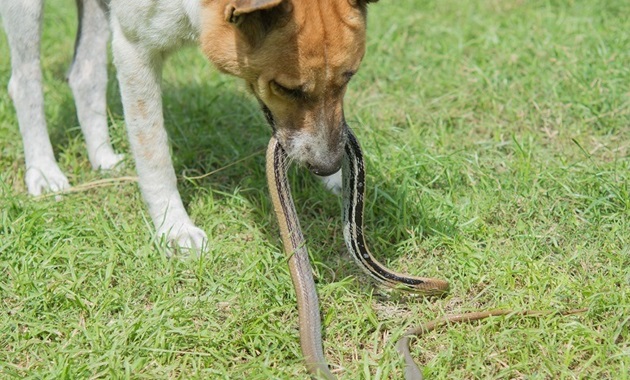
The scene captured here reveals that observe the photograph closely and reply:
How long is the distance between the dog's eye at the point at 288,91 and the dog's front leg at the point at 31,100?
1788mm

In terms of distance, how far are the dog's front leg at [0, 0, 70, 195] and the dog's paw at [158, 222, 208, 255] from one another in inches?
38.0

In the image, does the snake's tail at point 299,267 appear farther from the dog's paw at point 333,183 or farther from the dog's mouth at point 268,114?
the dog's paw at point 333,183

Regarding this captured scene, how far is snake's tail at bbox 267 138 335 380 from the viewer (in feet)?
11.3

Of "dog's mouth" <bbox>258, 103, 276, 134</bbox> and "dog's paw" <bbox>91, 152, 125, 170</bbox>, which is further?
"dog's paw" <bbox>91, 152, 125, 170</bbox>

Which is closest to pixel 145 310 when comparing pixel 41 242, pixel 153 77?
pixel 41 242

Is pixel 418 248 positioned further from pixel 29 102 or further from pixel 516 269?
pixel 29 102

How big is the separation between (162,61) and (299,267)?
1415 mm

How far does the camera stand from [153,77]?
438cm

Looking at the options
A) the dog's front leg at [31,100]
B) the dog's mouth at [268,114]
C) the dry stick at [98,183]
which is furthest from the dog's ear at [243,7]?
the dog's front leg at [31,100]

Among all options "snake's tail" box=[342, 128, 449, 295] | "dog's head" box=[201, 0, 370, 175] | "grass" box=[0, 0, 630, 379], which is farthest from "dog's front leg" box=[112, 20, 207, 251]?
"snake's tail" box=[342, 128, 449, 295]

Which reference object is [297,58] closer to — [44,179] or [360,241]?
[360,241]

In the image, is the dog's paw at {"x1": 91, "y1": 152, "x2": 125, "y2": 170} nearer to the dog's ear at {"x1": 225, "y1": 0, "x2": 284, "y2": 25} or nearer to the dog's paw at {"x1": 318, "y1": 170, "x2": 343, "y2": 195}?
the dog's paw at {"x1": 318, "y1": 170, "x2": 343, "y2": 195}

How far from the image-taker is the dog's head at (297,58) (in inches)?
141

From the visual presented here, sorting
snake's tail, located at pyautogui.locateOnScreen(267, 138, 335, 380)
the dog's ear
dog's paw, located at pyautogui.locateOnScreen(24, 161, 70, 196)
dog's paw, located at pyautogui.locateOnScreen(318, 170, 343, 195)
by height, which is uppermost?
the dog's ear
